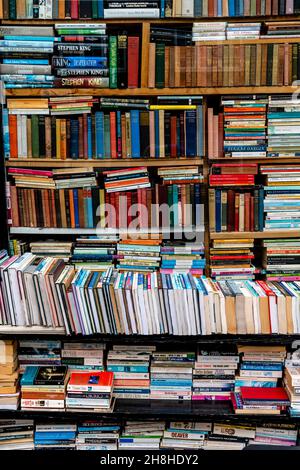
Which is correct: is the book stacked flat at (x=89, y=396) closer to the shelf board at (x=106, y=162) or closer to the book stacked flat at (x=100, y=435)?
the book stacked flat at (x=100, y=435)

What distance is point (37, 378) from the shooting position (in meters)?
2.01

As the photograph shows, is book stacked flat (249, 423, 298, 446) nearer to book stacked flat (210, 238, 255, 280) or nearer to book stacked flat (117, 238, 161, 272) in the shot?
book stacked flat (210, 238, 255, 280)

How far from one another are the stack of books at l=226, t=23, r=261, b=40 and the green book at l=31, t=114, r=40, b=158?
3.84 feet

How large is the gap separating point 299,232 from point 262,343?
35.5 inches

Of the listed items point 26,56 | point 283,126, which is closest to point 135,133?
point 26,56

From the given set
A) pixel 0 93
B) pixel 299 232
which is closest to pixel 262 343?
pixel 299 232

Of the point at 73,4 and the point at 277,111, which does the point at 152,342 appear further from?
the point at 73,4

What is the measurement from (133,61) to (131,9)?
0.28 meters

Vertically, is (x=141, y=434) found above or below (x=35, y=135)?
below

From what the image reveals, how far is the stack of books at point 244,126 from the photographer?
2.53m

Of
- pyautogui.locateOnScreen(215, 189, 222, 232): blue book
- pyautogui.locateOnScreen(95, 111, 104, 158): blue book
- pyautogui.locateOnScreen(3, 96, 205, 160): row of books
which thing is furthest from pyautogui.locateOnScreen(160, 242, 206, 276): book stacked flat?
pyautogui.locateOnScreen(95, 111, 104, 158): blue book

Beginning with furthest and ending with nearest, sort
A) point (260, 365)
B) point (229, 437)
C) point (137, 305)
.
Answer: point (229, 437) → point (260, 365) → point (137, 305)

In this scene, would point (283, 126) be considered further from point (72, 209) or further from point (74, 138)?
point (72, 209)

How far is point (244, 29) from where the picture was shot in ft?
8.03
